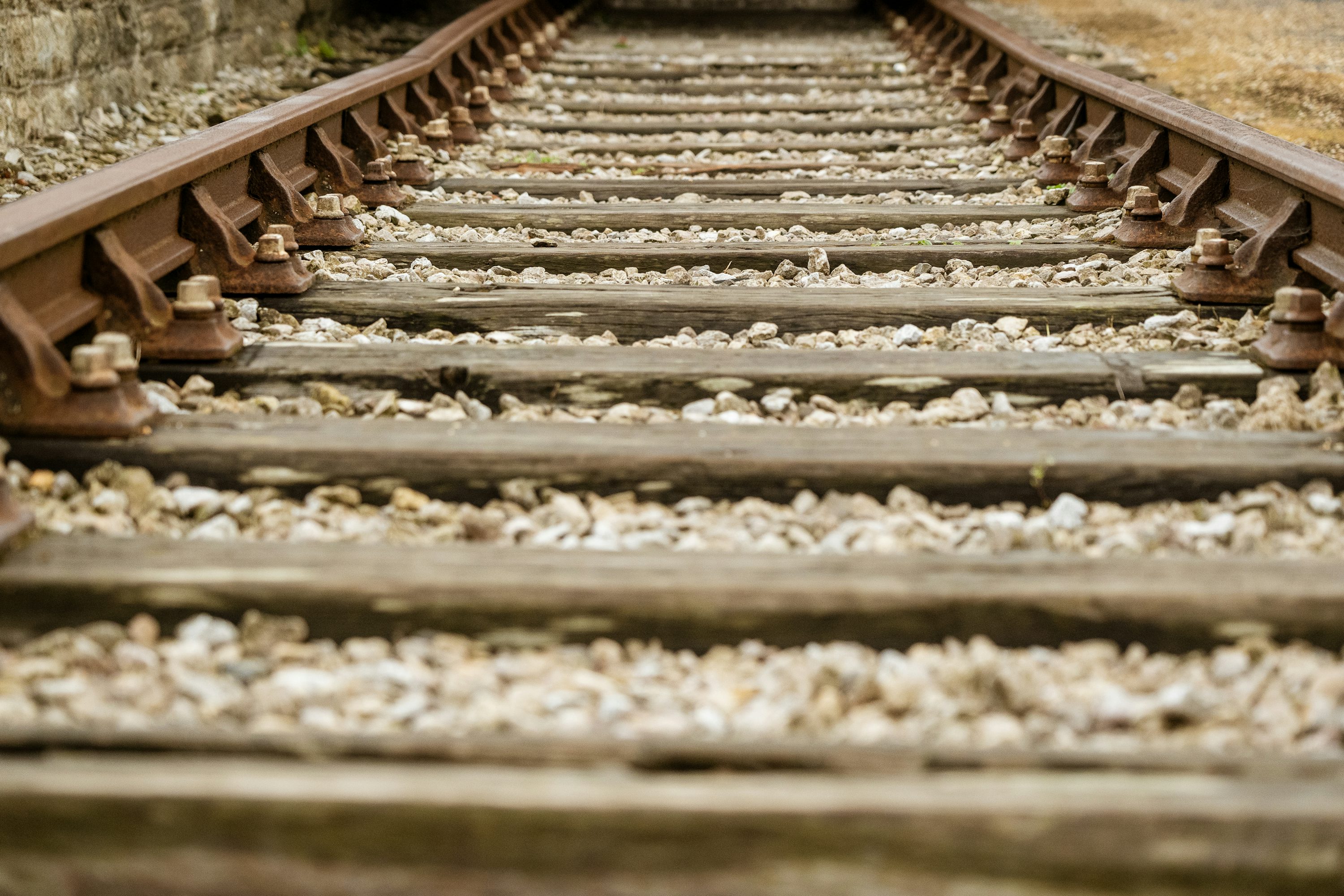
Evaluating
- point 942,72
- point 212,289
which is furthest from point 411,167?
point 942,72

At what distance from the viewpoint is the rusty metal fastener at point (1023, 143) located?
15.1ft

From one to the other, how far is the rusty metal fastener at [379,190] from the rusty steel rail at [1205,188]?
83.8 inches

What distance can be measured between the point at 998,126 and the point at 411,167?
2435 mm

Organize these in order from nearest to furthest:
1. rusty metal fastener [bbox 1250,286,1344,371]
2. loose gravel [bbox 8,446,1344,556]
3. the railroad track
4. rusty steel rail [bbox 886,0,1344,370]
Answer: the railroad track < loose gravel [bbox 8,446,1344,556] < rusty metal fastener [bbox 1250,286,1344,371] < rusty steel rail [bbox 886,0,1344,370]

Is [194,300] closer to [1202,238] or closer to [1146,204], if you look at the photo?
A: [1202,238]

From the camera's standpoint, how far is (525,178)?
4281mm

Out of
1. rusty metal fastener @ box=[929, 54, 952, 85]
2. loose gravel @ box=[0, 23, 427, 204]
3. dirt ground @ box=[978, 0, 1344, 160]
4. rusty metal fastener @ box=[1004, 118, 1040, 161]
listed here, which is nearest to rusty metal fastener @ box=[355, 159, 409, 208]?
Answer: loose gravel @ box=[0, 23, 427, 204]

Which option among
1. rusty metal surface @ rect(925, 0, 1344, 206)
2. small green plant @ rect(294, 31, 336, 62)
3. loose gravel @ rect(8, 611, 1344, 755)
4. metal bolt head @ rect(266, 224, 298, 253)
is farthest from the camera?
small green plant @ rect(294, 31, 336, 62)

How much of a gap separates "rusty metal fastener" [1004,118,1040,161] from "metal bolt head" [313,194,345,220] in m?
2.56

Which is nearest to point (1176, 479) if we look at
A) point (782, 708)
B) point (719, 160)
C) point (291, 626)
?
point (782, 708)

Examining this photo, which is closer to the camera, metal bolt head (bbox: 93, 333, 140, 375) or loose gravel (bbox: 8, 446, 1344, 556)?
loose gravel (bbox: 8, 446, 1344, 556)

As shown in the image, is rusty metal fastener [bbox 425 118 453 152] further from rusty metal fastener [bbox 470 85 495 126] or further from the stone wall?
the stone wall

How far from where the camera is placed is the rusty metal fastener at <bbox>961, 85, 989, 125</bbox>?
208 inches

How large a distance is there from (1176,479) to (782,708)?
2.94 ft
